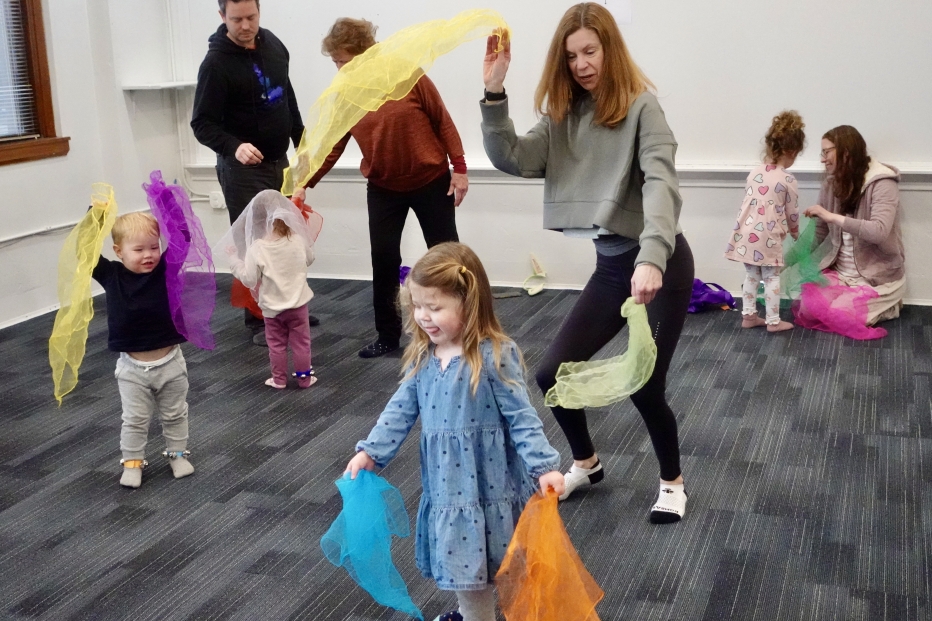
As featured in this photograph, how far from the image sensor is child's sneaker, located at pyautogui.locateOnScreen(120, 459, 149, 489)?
3.15 meters

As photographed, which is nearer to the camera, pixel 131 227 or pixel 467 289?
pixel 467 289

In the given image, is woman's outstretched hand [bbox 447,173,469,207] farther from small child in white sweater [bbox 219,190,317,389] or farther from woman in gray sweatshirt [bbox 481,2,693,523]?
woman in gray sweatshirt [bbox 481,2,693,523]

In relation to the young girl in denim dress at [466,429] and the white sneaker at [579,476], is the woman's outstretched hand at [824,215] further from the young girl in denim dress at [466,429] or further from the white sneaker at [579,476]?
the young girl in denim dress at [466,429]

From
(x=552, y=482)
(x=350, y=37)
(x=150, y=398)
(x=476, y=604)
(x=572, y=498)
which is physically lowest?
(x=572, y=498)

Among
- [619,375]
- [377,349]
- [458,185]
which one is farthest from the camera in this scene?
[377,349]

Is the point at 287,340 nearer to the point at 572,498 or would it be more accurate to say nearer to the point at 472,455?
the point at 572,498

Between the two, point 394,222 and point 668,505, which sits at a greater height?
point 394,222

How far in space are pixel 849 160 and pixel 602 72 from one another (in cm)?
278

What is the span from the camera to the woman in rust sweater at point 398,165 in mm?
4027

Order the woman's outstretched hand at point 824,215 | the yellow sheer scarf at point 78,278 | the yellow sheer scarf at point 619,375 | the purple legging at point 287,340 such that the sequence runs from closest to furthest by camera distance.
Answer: the yellow sheer scarf at point 619,375
the yellow sheer scarf at point 78,278
the purple legging at point 287,340
the woman's outstretched hand at point 824,215

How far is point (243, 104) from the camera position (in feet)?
14.4

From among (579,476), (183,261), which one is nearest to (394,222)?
(183,261)

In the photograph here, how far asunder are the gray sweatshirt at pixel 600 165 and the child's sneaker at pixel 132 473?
5.40 ft

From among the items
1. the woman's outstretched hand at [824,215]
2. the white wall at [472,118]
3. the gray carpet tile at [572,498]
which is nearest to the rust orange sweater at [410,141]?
the gray carpet tile at [572,498]
